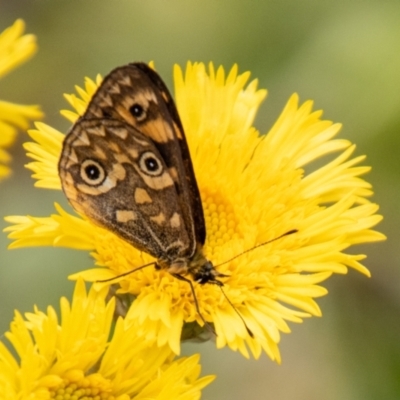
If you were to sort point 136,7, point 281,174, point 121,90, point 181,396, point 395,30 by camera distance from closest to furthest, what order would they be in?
point 181,396, point 121,90, point 281,174, point 395,30, point 136,7

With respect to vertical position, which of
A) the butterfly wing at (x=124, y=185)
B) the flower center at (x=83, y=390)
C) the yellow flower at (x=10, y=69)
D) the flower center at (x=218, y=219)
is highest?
the yellow flower at (x=10, y=69)

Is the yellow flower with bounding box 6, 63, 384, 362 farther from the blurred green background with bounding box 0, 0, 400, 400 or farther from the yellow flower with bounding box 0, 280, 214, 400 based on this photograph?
the blurred green background with bounding box 0, 0, 400, 400

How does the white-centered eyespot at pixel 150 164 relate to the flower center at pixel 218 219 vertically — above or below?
above

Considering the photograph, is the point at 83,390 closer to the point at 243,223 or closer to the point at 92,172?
the point at 92,172

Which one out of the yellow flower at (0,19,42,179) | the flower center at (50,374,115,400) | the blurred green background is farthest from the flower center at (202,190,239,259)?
the blurred green background

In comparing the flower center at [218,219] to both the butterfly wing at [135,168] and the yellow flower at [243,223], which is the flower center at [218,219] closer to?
the yellow flower at [243,223]

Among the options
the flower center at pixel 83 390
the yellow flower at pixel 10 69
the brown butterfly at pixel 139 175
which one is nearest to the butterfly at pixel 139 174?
the brown butterfly at pixel 139 175

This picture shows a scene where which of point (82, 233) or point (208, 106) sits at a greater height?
point (208, 106)

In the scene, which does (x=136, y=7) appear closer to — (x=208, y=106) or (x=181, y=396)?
(x=208, y=106)

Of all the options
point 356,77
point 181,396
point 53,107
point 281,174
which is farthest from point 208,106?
point 53,107
